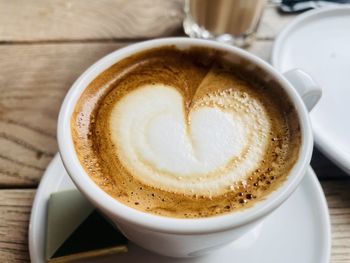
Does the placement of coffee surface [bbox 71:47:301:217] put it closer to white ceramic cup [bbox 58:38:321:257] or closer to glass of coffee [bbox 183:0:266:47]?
white ceramic cup [bbox 58:38:321:257]

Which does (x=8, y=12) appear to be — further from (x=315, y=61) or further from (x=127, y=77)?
(x=315, y=61)

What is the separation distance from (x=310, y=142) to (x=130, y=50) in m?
0.36

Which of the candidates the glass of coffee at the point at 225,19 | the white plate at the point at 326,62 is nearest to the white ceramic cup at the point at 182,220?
the white plate at the point at 326,62

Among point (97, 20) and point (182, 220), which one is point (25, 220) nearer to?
point (182, 220)

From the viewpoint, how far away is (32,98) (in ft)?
3.40

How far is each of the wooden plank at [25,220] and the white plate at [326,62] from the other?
53 millimetres

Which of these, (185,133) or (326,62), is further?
(326,62)

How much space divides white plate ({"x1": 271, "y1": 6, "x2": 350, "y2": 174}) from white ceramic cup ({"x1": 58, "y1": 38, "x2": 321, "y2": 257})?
181 mm

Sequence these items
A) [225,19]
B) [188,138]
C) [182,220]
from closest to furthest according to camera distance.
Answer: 1. [182,220]
2. [188,138]
3. [225,19]

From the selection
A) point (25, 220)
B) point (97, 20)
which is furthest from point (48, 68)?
point (25, 220)

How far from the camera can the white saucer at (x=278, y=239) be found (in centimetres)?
72

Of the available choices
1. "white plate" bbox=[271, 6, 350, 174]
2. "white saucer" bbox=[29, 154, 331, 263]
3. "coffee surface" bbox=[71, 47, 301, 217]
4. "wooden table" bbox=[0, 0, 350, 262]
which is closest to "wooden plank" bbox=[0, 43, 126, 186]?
"wooden table" bbox=[0, 0, 350, 262]

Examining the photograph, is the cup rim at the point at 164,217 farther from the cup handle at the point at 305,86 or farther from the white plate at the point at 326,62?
the white plate at the point at 326,62

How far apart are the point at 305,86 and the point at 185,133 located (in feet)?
0.75
